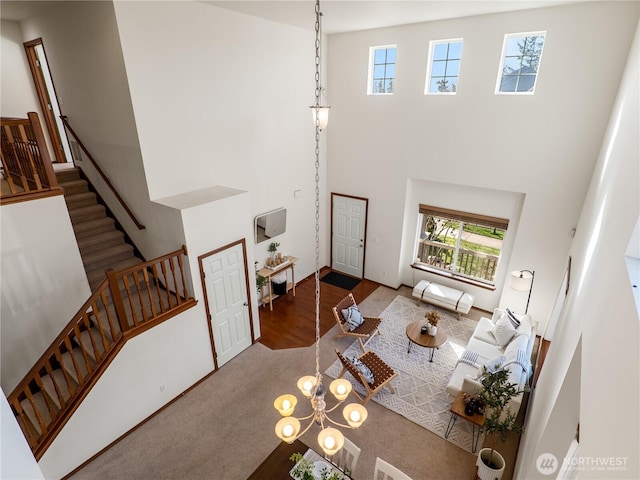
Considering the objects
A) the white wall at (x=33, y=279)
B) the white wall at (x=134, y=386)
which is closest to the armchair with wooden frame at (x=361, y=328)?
the white wall at (x=134, y=386)

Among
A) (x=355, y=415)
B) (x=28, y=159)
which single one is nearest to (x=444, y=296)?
(x=355, y=415)

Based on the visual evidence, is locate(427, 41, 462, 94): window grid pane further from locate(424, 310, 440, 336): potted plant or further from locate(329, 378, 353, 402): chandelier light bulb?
locate(329, 378, 353, 402): chandelier light bulb

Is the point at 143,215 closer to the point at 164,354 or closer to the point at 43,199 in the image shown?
the point at 43,199

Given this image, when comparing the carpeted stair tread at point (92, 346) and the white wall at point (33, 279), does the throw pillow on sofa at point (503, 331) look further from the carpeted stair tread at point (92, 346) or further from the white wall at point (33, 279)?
the white wall at point (33, 279)

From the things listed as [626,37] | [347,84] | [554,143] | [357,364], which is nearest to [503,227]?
[554,143]

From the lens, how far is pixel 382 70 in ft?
22.1

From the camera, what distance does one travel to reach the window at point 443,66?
587 cm

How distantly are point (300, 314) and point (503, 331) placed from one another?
3.69 meters

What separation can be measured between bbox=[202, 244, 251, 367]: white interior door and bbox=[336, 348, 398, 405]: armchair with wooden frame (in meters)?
1.82

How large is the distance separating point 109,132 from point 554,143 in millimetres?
6797

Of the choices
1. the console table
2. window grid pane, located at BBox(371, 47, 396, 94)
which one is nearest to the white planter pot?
the console table

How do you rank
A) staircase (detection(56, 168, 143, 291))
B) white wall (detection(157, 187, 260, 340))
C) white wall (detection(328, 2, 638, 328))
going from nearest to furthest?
1. white wall (detection(157, 187, 260, 340))
2. white wall (detection(328, 2, 638, 328))
3. staircase (detection(56, 168, 143, 291))

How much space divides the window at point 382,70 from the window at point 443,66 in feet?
2.32

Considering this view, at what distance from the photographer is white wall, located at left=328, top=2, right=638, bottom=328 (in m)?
4.84
